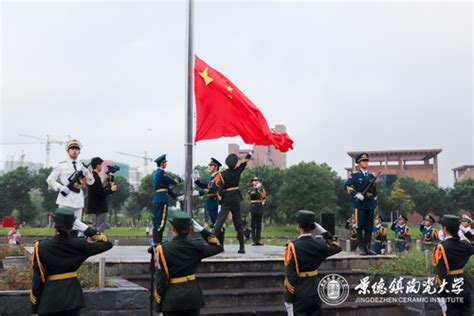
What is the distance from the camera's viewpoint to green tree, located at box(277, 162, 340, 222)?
204ft

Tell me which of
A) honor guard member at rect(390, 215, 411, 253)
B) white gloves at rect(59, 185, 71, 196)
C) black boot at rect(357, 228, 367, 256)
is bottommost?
honor guard member at rect(390, 215, 411, 253)

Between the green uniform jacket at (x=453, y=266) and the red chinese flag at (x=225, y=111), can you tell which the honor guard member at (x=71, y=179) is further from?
the green uniform jacket at (x=453, y=266)

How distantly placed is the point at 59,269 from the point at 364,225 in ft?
25.5

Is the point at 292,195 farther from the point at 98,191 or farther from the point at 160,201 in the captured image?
the point at 98,191

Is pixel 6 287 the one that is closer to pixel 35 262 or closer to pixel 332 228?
pixel 35 262

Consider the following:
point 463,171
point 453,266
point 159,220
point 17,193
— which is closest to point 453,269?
point 453,266

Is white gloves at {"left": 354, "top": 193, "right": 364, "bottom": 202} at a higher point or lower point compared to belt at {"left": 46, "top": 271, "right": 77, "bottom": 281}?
higher

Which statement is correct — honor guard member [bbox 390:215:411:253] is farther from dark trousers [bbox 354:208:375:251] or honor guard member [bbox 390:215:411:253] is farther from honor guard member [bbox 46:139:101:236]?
honor guard member [bbox 46:139:101:236]

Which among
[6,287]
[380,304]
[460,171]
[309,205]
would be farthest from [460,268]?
[460,171]

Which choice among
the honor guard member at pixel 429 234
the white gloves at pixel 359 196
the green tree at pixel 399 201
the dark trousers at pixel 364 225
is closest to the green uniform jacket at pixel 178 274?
the white gloves at pixel 359 196

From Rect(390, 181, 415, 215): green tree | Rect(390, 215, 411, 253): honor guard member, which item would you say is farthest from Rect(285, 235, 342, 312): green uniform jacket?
Rect(390, 181, 415, 215): green tree

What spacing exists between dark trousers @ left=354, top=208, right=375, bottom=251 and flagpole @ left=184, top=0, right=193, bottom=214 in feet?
12.8

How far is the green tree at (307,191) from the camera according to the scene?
62094 mm

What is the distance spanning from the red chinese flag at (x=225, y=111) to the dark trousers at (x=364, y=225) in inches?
96.8
